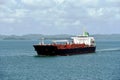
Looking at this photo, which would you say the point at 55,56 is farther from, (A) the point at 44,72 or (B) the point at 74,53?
(A) the point at 44,72

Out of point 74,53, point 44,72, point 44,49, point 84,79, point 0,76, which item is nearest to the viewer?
point 84,79

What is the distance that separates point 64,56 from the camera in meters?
93.7

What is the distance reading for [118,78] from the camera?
51344mm

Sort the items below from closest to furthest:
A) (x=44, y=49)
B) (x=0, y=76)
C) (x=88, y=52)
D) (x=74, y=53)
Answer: (x=0, y=76) → (x=44, y=49) → (x=74, y=53) → (x=88, y=52)

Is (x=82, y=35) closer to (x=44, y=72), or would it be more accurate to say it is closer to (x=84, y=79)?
(x=44, y=72)

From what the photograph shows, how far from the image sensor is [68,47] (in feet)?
319

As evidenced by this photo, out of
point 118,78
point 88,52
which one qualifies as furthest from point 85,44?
point 118,78

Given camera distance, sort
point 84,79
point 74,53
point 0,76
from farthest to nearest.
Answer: point 74,53 → point 0,76 → point 84,79

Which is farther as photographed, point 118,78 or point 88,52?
point 88,52

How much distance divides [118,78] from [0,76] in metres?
15.9

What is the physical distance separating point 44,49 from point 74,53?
1278cm

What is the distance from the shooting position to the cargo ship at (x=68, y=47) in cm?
9075

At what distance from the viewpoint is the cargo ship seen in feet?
298

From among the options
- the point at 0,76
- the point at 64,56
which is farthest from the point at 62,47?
the point at 0,76
